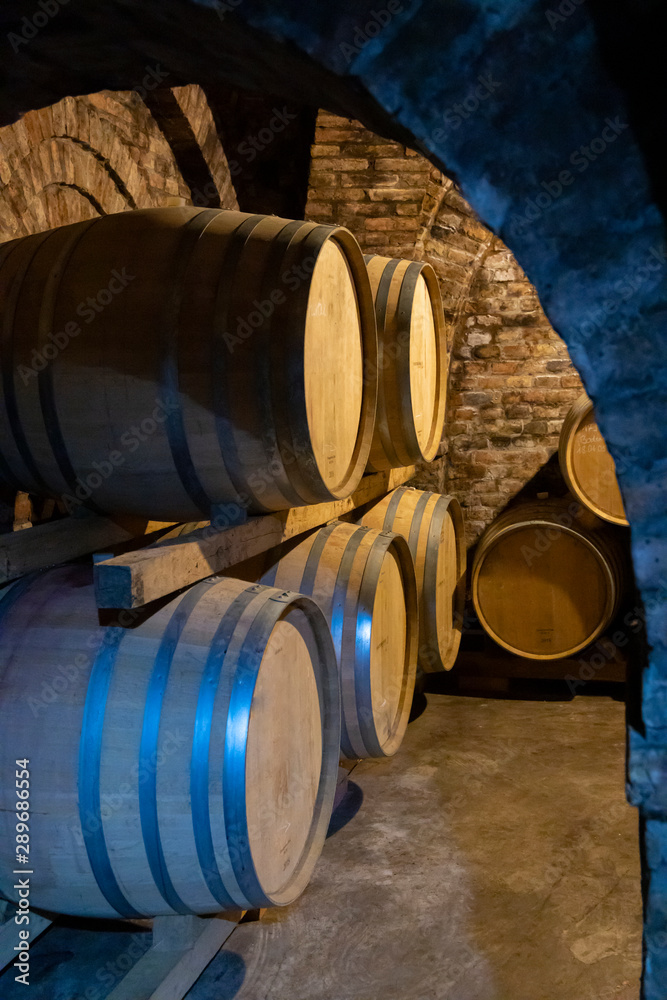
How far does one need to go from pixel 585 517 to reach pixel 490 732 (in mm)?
1490

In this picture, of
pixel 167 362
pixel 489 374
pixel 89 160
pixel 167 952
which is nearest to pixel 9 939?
pixel 167 952

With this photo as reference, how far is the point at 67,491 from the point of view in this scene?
239 cm

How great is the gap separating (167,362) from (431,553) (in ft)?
7.34

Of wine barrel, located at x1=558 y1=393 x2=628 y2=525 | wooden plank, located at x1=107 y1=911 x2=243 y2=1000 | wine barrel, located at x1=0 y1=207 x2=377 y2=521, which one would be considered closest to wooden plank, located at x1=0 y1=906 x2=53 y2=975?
wooden plank, located at x1=107 y1=911 x2=243 y2=1000

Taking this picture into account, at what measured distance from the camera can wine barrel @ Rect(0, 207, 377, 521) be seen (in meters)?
2.16

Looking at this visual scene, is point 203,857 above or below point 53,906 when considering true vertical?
above

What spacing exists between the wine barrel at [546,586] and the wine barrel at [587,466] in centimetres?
21

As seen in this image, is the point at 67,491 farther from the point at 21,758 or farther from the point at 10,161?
the point at 10,161

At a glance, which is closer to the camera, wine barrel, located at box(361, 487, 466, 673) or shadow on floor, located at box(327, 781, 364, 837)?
shadow on floor, located at box(327, 781, 364, 837)

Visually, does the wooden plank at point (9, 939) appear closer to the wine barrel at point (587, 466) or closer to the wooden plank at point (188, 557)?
the wooden plank at point (188, 557)

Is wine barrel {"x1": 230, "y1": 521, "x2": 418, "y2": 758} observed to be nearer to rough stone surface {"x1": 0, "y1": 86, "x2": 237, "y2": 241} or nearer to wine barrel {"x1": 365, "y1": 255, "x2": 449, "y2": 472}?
wine barrel {"x1": 365, "y1": 255, "x2": 449, "y2": 472}

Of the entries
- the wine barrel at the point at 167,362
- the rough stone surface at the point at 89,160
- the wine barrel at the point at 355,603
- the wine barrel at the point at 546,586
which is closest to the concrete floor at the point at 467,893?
the wine barrel at the point at 355,603

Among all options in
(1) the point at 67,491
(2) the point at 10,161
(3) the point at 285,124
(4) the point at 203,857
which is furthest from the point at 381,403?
(3) the point at 285,124

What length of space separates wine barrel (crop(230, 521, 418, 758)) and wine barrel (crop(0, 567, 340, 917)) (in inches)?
31.3
